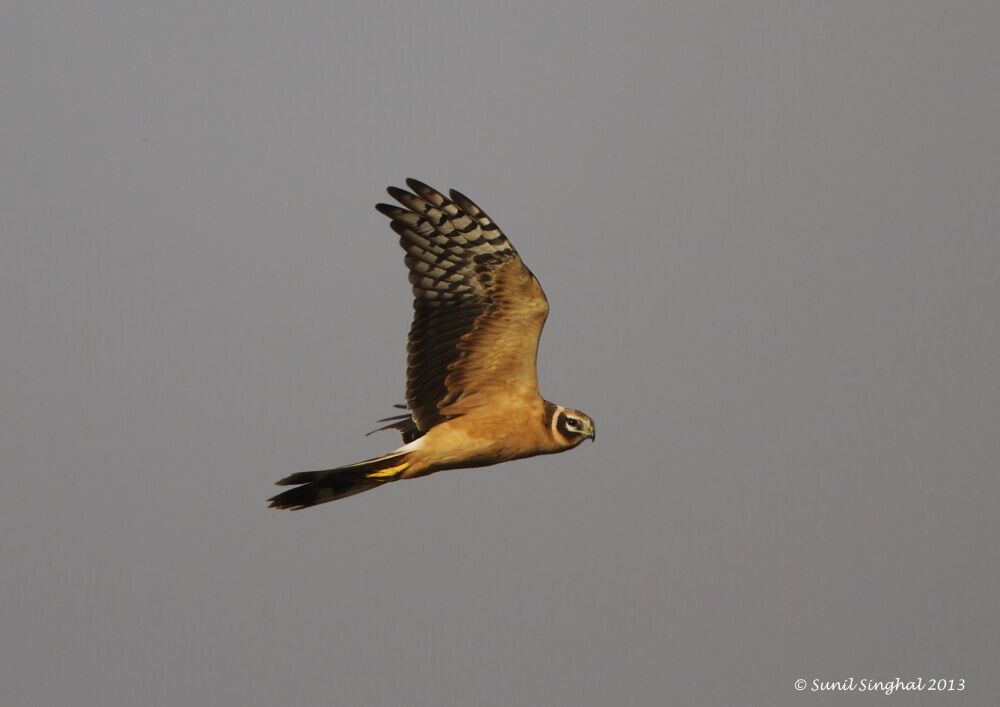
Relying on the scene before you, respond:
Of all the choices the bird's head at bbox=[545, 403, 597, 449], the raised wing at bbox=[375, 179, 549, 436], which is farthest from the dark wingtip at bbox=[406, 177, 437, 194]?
the bird's head at bbox=[545, 403, 597, 449]

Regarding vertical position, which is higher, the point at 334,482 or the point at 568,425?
the point at 568,425

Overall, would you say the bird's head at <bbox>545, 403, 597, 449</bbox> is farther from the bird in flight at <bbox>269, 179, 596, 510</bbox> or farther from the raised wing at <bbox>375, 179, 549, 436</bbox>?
the raised wing at <bbox>375, 179, 549, 436</bbox>

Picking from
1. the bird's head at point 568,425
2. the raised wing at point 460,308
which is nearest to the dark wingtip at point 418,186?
the raised wing at point 460,308

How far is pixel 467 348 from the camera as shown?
8328mm

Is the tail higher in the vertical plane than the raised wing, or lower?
lower

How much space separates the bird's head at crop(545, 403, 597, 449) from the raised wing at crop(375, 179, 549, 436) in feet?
1.00

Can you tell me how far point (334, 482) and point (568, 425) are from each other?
6.15 feet

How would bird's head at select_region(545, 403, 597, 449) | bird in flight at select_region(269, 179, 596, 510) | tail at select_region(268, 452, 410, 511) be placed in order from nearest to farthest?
tail at select_region(268, 452, 410, 511) → bird in flight at select_region(269, 179, 596, 510) → bird's head at select_region(545, 403, 597, 449)

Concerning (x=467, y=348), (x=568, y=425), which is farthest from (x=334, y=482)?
(x=568, y=425)

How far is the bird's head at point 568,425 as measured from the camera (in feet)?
27.3

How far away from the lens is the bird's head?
833 centimetres

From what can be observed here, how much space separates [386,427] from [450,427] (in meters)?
1.15

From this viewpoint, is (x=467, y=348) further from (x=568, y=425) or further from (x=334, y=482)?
(x=334, y=482)

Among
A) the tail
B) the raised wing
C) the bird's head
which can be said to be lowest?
the tail
